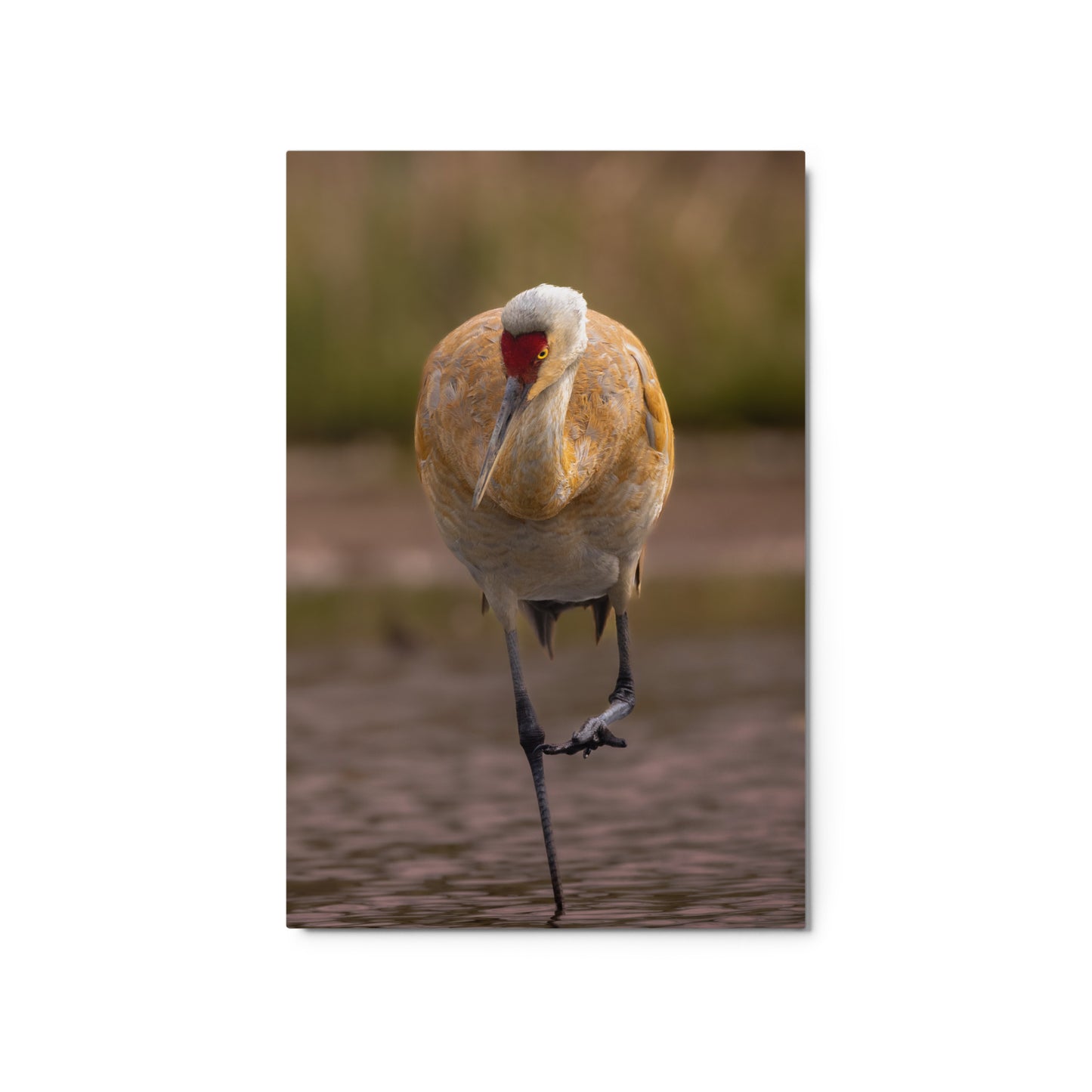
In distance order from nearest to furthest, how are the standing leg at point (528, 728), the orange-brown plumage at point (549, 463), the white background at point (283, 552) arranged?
the orange-brown plumage at point (549, 463), the white background at point (283, 552), the standing leg at point (528, 728)

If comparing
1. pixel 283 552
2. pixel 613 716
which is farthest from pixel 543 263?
pixel 613 716

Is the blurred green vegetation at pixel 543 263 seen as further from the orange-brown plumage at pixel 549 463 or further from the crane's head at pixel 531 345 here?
the crane's head at pixel 531 345

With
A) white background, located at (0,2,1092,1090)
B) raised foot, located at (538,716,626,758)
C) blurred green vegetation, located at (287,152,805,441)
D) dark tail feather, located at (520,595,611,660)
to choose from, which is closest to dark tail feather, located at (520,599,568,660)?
dark tail feather, located at (520,595,611,660)

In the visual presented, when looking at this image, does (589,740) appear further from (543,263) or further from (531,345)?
(543,263)

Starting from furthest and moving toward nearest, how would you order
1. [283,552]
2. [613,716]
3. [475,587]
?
[475,587] → [613,716] → [283,552]

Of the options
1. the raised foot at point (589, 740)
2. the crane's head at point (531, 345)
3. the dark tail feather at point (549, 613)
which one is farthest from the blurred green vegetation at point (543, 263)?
the raised foot at point (589, 740)

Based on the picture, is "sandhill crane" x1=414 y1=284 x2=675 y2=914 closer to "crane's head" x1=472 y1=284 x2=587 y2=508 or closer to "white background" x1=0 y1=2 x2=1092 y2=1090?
"crane's head" x1=472 y1=284 x2=587 y2=508
